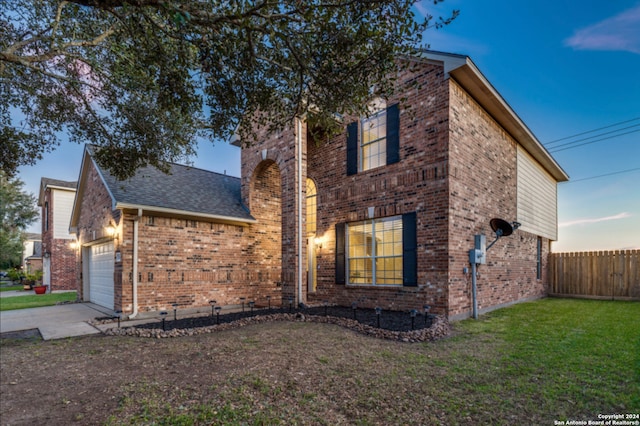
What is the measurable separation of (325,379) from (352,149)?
6959mm

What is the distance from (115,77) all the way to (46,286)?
763 inches

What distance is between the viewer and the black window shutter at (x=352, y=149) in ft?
30.7

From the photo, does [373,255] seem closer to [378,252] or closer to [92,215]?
[378,252]

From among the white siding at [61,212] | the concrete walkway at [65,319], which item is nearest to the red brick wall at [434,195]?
the concrete walkway at [65,319]

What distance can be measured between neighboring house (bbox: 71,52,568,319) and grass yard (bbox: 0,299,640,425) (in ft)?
7.82

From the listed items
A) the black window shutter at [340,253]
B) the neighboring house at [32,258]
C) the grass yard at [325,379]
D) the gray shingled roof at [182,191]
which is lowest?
the neighboring house at [32,258]

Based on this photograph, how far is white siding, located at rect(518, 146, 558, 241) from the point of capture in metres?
11.4

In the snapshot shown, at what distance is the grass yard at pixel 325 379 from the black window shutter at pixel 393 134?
4514 mm

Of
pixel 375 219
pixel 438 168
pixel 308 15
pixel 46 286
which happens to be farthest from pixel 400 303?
pixel 46 286

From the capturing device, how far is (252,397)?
333 centimetres

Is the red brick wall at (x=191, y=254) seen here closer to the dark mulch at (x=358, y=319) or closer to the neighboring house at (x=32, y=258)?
the dark mulch at (x=358, y=319)

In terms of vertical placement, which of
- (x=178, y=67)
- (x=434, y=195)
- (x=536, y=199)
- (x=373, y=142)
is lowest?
(x=434, y=195)

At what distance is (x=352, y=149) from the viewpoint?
9.45m

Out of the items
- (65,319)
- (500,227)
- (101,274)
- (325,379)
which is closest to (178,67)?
(325,379)
